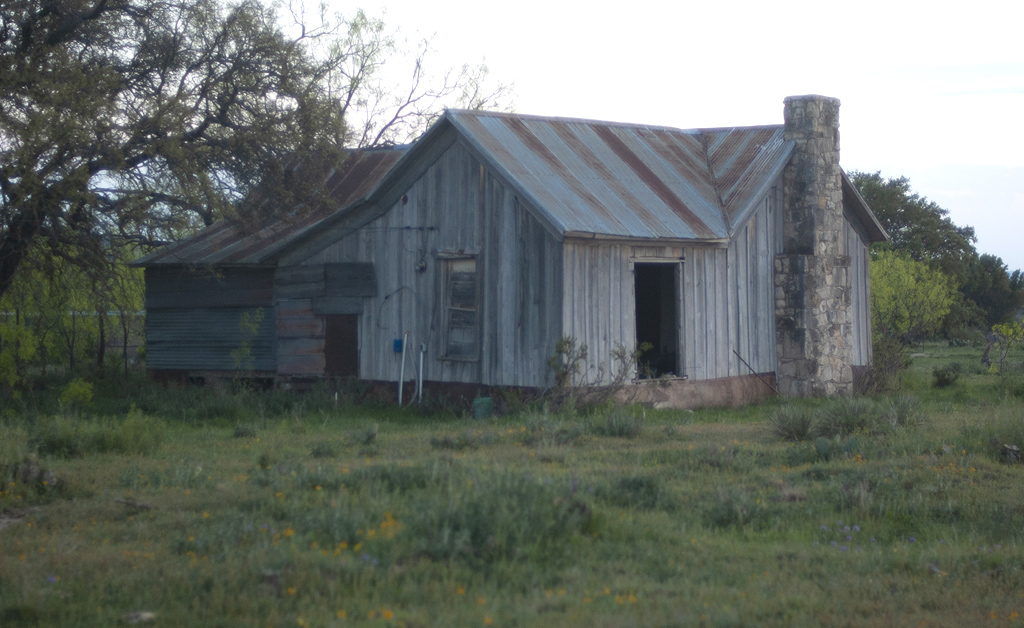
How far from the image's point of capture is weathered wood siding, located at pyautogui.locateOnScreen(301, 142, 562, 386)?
44.2 feet

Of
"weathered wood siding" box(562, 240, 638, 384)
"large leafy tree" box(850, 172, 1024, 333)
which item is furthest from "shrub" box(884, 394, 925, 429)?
"large leafy tree" box(850, 172, 1024, 333)

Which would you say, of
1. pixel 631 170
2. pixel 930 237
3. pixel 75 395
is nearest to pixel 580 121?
pixel 631 170

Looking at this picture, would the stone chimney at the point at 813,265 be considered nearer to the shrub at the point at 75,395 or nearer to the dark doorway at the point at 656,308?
the dark doorway at the point at 656,308

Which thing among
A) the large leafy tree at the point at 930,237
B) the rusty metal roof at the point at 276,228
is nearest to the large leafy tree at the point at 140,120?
the rusty metal roof at the point at 276,228

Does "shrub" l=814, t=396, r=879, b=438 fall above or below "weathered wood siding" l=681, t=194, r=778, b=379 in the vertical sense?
below

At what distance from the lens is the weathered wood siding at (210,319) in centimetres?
1708

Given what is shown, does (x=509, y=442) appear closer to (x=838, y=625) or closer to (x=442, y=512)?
(x=442, y=512)

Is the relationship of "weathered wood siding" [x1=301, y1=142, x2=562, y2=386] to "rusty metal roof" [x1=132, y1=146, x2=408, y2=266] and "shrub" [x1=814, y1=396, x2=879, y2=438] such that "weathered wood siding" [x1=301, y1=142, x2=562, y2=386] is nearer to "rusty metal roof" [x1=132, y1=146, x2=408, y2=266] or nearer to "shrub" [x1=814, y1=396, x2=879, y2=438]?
"rusty metal roof" [x1=132, y1=146, x2=408, y2=266]

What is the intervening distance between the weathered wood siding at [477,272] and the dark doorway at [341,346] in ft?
0.52

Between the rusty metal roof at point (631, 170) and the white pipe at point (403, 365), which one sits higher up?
the rusty metal roof at point (631, 170)

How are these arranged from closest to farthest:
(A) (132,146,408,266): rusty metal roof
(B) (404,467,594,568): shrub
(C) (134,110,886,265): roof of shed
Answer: (B) (404,467,594,568): shrub < (C) (134,110,886,265): roof of shed < (A) (132,146,408,266): rusty metal roof

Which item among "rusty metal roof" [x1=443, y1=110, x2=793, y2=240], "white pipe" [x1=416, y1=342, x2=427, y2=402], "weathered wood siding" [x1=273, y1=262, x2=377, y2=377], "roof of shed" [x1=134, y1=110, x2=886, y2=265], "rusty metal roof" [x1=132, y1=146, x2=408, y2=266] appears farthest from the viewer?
"rusty metal roof" [x1=132, y1=146, x2=408, y2=266]

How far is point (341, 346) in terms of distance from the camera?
16016 mm

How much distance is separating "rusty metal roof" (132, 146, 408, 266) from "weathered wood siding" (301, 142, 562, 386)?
1313mm
